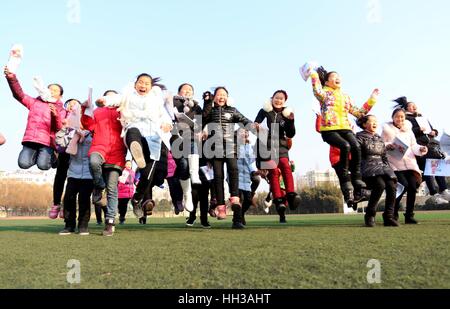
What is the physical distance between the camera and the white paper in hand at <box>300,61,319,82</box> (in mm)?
6573

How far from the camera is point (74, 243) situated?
4.54 m

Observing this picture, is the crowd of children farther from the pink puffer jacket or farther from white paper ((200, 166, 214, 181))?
the pink puffer jacket

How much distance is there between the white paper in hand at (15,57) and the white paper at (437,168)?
702cm

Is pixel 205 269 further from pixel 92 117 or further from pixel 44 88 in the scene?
pixel 44 88

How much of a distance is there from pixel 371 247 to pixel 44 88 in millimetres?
5454

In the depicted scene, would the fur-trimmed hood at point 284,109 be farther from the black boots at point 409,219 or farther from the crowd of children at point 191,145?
the black boots at point 409,219

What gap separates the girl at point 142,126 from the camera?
5.43 meters

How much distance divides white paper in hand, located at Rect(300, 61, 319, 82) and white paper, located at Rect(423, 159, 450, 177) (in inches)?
109

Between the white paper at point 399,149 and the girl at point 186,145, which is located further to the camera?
the white paper at point 399,149

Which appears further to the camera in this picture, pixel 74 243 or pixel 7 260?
pixel 74 243

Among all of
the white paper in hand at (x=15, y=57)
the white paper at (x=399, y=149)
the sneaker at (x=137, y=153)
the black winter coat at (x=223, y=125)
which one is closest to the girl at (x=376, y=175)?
the white paper at (x=399, y=149)

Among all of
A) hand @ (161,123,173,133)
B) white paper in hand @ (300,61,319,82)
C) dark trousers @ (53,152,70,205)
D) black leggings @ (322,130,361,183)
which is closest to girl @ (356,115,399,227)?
black leggings @ (322,130,361,183)
